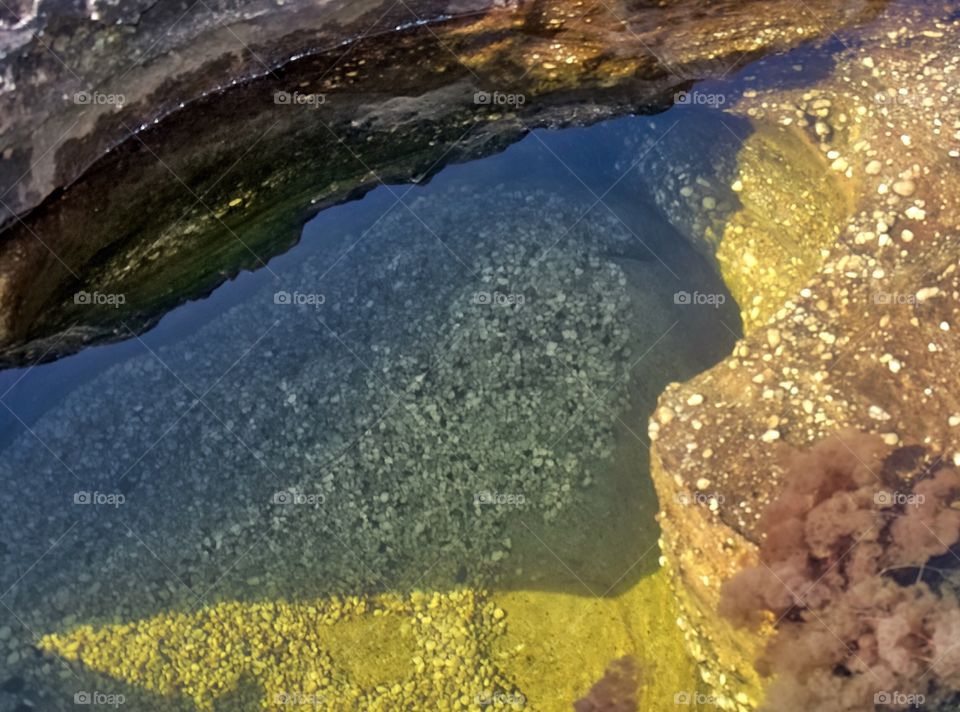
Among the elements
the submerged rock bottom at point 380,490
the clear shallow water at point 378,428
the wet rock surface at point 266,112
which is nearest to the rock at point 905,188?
the clear shallow water at point 378,428

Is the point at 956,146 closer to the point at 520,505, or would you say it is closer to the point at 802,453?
the point at 802,453

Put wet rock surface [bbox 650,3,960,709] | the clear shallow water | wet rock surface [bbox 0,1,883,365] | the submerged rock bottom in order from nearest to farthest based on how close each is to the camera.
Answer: wet rock surface [bbox 650,3,960,709]
the submerged rock bottom
the clear shallow water
wet rock surface [bbox 0,1,883,365]

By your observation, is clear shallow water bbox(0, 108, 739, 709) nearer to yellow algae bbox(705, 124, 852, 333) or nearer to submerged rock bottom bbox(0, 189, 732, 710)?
submerged rock bottom bbox(0, 189, 732, 710)

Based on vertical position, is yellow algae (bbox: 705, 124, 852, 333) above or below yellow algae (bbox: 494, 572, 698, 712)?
above

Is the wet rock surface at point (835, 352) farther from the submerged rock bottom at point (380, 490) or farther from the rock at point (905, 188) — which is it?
the submerged rock bottom at point (380, 490)

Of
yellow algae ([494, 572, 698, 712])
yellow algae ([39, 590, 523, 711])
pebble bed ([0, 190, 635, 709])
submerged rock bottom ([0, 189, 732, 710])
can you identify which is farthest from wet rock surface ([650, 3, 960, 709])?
yellow algae ([39, 590, 523, 711])

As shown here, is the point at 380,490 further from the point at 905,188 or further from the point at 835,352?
the point at 905,188

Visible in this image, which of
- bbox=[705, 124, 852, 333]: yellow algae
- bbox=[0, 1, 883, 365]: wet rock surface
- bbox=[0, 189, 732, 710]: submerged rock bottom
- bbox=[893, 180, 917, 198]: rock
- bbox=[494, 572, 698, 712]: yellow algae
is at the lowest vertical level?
bbox=[494, 572, 698, 712]: yellow algae

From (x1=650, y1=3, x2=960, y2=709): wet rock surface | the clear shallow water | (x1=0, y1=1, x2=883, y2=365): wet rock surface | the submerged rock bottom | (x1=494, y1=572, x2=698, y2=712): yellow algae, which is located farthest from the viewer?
(x1=0, y1=1, x2=883, y2=365): wet rock surface
